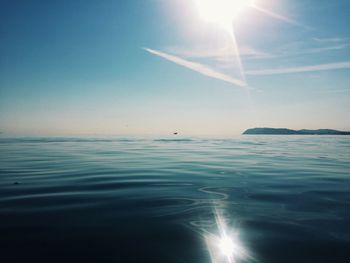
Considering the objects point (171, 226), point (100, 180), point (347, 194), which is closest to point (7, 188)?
point (100, 180)

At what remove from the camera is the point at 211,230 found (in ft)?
15.5

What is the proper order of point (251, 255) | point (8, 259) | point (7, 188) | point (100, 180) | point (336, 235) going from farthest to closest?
1. point (100, 180)
2. point (7, 188)
3. point (336, 235)
4. point (251, 255)
5. point (8, 259)

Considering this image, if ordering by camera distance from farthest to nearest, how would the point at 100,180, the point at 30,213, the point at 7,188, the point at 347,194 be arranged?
the point at 100,180, the point at 7,188, the point at 347,194, the point at 30,213

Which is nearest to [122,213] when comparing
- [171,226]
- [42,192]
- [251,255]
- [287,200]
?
[171,226]

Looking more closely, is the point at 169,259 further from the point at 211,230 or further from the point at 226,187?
the point at 226,187

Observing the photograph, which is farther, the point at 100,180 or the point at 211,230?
the point at 100,180

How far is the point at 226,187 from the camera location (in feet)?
27.7

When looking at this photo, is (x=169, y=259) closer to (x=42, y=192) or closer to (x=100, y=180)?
(x=42, y=192)

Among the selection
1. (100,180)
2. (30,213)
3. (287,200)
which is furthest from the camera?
(100,180)

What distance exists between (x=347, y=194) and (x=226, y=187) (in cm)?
396

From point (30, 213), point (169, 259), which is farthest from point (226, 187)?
point (30, 213)

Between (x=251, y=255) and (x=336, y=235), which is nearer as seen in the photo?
(x=251, y=255)

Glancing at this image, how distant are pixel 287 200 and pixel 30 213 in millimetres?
7191

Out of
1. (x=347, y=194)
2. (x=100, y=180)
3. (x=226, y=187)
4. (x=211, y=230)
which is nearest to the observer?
(x=211, y=230)
